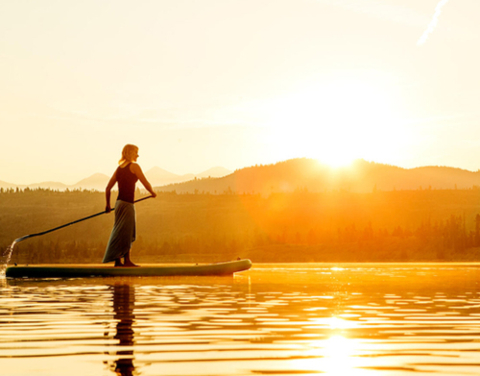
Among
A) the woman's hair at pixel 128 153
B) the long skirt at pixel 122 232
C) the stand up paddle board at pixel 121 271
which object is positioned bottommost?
the stand up paddle board at pixel 121 271

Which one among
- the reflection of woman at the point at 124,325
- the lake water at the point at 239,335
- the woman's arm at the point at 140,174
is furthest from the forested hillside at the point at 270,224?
the lake water at the point at 239,335

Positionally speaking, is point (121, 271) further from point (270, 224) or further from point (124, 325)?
point (270, 224)

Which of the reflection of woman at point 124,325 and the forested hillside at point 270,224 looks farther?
the forested hillside at point 270,224

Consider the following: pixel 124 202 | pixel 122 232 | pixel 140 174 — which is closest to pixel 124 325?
pixel 140 174

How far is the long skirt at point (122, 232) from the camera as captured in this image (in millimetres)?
25781

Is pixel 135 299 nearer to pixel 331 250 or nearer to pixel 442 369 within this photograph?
pixel 442 369

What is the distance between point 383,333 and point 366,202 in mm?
144052

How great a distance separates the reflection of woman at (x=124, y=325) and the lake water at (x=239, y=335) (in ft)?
0.05

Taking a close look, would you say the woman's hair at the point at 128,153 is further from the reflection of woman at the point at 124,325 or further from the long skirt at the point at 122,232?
the reflection of woman at the point at 124,325

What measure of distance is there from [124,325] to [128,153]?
1479 centimetres

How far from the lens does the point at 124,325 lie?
11375 millimetres

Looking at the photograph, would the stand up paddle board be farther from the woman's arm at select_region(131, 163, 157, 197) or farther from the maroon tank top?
the woman's arm at select_region(131, 163, 157, 197)

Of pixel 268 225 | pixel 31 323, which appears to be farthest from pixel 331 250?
pixel 31 323

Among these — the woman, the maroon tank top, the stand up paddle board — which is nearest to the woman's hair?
the woman
